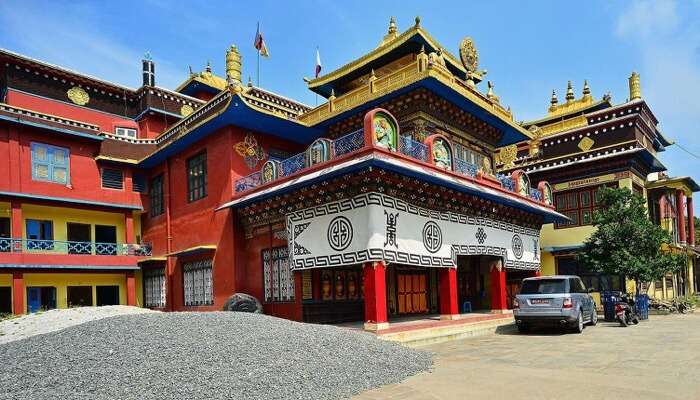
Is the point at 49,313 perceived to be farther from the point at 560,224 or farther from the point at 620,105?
the point at 620,105

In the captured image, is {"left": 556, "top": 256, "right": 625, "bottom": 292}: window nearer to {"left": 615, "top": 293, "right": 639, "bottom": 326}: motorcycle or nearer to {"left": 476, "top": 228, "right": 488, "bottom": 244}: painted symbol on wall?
{"left": 615, "top": 293, "right": 639, "bottom": 326}: motorcycle

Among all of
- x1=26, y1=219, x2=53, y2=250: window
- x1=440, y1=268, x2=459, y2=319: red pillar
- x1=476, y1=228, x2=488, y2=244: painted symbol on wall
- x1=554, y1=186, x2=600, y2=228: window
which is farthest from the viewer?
x1=554, y1=186, x2=600, y2=228: window

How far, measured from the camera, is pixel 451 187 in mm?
15492

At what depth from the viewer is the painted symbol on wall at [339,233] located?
1405 centimetres

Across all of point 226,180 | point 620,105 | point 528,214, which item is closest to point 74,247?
point 226,180

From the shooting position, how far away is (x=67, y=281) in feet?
→ 71.6

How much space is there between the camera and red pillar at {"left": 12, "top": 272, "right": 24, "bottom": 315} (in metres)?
19.2

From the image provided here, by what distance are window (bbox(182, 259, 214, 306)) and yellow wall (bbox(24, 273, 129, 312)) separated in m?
4.29

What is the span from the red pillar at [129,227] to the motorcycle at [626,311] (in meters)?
20.2

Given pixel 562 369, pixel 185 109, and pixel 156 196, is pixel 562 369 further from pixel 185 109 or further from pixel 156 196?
pixel 185 109

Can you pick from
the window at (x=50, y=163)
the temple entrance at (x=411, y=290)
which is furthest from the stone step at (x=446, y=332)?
the window at (x=50, y=163)

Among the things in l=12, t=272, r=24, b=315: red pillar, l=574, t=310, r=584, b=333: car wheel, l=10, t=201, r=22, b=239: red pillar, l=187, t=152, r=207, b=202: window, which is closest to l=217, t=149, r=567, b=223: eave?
l=187, t=152, r=207, b=202: window

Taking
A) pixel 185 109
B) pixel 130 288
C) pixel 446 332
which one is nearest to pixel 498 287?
pixel 446 332

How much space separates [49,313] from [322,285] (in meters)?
8.80
